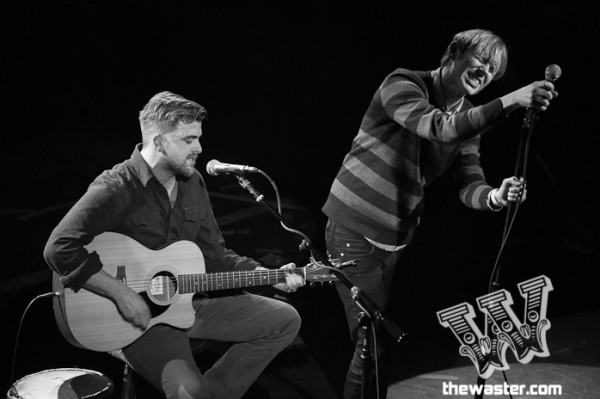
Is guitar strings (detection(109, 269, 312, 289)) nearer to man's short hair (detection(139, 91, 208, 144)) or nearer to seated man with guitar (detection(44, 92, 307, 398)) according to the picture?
seated man with guitar (detection(44, 92, 307, 398))

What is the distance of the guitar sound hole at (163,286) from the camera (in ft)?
9.77

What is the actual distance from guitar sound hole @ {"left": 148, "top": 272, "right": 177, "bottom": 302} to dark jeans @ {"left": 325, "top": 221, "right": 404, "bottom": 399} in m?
0.77

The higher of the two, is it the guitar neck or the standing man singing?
the standing man singing

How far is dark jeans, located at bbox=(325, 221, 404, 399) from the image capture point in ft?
10.3

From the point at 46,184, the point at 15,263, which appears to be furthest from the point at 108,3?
the point at 15,263

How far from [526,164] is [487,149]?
313 cm

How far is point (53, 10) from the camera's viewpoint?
13.6ft

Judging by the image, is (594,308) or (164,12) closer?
(164,12)

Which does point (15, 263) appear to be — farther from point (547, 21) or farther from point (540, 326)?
point (547, 21)

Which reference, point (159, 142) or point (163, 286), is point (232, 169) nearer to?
point (159, 142)

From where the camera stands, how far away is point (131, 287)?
9.66ft

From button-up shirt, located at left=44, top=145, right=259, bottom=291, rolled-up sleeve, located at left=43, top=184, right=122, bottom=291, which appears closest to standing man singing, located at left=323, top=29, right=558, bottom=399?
button-up shirt, located at left=44, top=145, right=259, bottom=291
